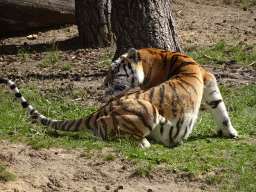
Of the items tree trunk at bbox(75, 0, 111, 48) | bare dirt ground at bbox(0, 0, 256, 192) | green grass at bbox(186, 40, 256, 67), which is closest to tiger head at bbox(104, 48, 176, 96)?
bare dirt ground at bbox(0, 0, 256, 192)

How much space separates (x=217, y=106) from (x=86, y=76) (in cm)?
348

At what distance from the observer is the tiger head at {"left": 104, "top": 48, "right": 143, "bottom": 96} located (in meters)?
4.99

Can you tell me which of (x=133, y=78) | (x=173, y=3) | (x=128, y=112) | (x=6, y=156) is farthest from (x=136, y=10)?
(x=173, y=3)

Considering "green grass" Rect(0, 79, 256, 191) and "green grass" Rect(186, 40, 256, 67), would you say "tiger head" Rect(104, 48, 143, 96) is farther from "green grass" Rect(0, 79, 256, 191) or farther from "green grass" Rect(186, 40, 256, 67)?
"green grass" Rect(186, 40, 256, 67)

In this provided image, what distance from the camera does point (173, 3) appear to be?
13500 millimetres

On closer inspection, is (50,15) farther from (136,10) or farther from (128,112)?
(128,112)

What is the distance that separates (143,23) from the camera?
22.1 ft

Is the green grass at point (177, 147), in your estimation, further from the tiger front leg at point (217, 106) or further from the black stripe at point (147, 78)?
the black stripe at point (147, 78)

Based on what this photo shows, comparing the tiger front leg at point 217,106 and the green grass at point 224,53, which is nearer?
the tiger front leg at point 217,106

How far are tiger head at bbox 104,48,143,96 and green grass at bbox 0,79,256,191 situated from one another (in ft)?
2.52

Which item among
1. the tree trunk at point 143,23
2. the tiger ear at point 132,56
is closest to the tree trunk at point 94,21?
the tree trunk at point 143,23

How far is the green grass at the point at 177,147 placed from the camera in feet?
12.6

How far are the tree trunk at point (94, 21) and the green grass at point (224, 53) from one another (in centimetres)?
226

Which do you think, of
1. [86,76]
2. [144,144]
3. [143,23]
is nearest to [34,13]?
[86,76]
